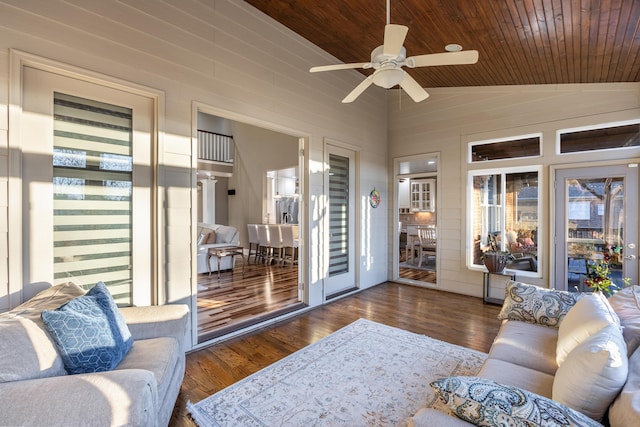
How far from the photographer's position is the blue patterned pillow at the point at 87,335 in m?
1.57

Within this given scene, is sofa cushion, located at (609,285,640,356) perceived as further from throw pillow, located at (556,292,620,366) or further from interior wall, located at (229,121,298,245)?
interior wall, located at (229,121,298,245)

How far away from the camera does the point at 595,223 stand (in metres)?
4.10

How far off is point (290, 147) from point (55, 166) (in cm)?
617

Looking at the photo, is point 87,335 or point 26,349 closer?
point 26,349

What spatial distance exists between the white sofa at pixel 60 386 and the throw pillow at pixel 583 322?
87.4 inches

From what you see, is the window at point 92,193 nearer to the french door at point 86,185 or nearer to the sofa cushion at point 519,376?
the french door at point 86,185

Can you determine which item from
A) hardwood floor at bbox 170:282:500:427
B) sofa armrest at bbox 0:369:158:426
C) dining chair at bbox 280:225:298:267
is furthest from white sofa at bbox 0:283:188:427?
dining chair at bbox 280:225:298:267

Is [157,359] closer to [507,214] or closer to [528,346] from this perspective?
[528,346]

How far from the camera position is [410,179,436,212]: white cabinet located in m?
9.58

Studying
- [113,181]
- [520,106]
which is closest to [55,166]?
[113,181]

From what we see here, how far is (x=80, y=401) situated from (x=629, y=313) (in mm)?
3046

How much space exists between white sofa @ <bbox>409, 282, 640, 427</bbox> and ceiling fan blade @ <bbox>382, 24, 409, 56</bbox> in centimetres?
201

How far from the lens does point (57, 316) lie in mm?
1612

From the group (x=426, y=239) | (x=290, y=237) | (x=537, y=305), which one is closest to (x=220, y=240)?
(x=290, y=237)
